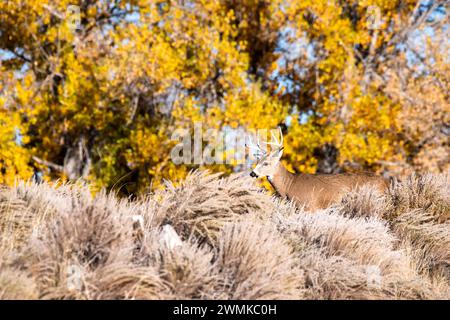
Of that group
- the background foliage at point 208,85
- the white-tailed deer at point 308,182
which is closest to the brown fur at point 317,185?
the white-tailed deer at point 308,182

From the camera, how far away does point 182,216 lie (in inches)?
278

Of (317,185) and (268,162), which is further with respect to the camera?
(268,162)

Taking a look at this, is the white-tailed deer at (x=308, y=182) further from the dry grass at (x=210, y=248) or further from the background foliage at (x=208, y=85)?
the background foliage at (x=208, y=85)

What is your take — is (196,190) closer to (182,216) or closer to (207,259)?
(182,216)

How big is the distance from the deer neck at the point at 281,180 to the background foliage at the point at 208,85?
8070mm

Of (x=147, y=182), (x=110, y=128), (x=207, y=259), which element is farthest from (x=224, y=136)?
(x=207, y=259)

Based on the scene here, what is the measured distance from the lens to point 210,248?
646 cm

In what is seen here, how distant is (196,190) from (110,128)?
14.1m

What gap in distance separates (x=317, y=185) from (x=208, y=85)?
11.0 m

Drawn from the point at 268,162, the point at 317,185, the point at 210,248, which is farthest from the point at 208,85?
the point at 210,248

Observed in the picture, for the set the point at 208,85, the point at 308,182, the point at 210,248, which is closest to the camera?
the point at 210,248

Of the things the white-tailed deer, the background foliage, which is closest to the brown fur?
the white-tailed deer

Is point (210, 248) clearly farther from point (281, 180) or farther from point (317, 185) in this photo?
point (281, 180)
